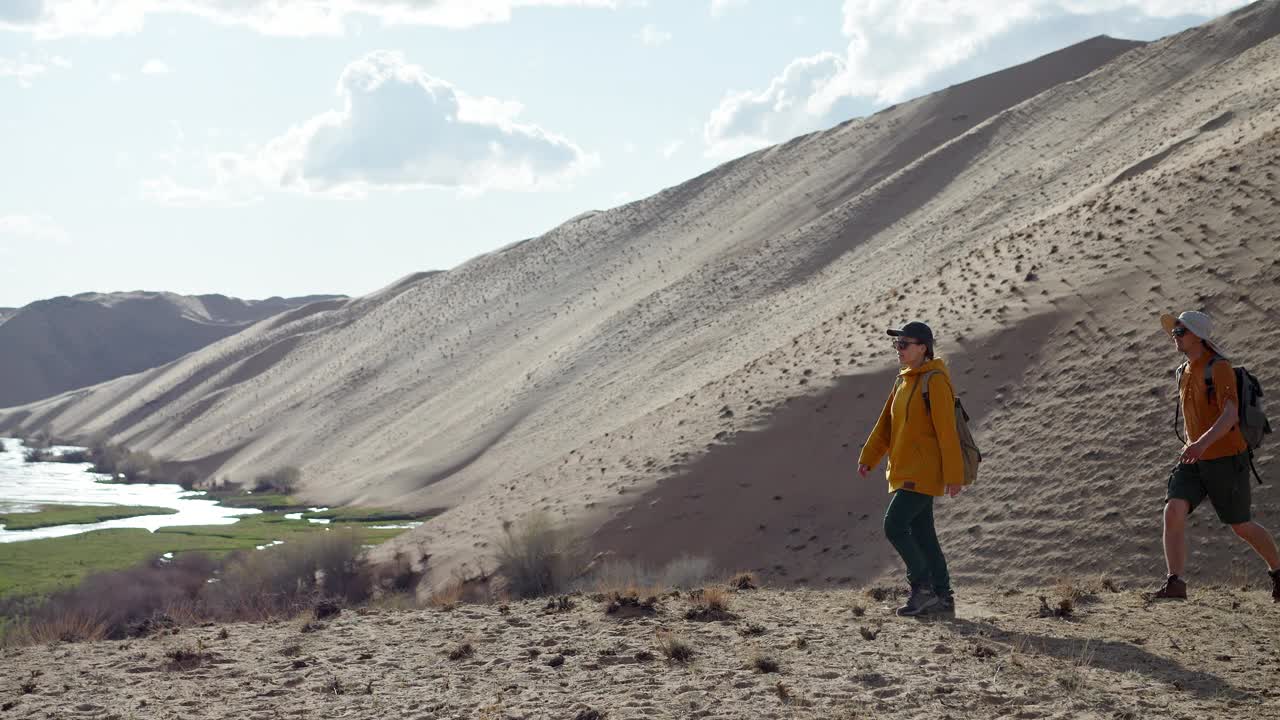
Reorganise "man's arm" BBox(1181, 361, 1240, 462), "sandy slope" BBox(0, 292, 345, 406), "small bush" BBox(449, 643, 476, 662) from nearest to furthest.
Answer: "man's arm" BBox(1181, 361, 1240, 462) → "small bush" BBox(449, 643, 476, 662) → "sandy slope" BBox(0, 292, 345, 406)

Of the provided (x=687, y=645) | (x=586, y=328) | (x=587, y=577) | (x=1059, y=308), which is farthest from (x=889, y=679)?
(x=586, y=328)

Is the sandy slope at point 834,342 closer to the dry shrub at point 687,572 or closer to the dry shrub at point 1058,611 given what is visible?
the dry shrub at point 687,572

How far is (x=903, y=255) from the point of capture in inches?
1791

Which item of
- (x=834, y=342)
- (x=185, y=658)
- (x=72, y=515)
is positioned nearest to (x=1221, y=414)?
(x=185, y=658)

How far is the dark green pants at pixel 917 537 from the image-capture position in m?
7.96

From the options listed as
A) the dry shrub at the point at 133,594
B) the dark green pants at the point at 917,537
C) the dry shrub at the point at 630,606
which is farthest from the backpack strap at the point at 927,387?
the dry shrub at the point at 133,594


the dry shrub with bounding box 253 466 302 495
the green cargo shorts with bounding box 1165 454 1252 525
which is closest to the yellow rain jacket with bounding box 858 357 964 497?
the green cargo shorts with bounding box 1165 454 1252 525

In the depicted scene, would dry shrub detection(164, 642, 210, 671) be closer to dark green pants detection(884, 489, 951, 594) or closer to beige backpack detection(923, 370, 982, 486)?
dark green pants detection(884, 489, 951, 594)

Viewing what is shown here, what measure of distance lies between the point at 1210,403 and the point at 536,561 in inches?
521

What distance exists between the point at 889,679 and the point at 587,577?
13.3 metres

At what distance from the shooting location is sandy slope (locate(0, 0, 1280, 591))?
17.6 m

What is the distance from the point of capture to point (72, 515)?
53969mm

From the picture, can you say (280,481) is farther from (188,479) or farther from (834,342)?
(834,342)

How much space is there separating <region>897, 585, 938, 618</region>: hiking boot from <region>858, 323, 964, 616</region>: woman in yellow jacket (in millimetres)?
31
